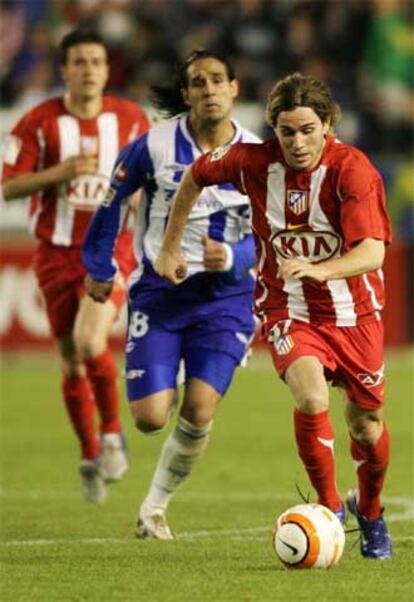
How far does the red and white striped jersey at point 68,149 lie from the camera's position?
35.0 feet

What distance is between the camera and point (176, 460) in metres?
8.77

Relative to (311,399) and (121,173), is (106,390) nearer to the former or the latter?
(121,173)

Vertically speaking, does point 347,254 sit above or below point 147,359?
above

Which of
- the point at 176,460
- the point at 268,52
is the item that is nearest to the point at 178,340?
the point at 176,460

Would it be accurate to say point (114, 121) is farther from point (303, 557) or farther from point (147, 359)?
point (303, 557)

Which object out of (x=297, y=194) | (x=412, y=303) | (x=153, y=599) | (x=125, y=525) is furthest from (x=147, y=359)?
(x=412, y=303)

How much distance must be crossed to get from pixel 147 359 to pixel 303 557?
1.81 meters

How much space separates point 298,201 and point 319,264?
1.49ft

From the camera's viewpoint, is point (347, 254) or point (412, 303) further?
point (412, 303)

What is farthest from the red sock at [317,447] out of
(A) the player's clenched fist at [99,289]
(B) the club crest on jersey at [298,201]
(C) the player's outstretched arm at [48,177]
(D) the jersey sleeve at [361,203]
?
(C) the player's outstretched arm at [48,177]

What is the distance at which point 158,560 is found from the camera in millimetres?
7738

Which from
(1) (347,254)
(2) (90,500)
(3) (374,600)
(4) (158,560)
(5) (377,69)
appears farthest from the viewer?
(5) (377,69)

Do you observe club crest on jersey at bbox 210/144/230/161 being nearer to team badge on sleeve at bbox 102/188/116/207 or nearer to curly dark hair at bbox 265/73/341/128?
curly dark hair at bbox 265/73/341/128

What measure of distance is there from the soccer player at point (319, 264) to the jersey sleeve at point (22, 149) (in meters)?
2.87
